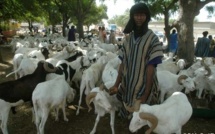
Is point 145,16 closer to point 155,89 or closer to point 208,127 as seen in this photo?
point 155,89

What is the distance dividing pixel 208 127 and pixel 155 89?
8.89ft

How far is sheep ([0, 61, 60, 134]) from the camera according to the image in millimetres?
4445

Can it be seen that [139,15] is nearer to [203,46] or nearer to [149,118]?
[149,118]

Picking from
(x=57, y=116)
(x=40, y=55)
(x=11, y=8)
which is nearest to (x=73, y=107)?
(x=57, y=116)

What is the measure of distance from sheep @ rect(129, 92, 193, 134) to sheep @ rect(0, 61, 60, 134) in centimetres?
251

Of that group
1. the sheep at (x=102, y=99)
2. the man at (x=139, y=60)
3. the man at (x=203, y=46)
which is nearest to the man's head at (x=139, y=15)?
the man at (x=139, y=60)

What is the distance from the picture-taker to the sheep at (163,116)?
3.01m

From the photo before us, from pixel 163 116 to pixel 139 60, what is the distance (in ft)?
2.89

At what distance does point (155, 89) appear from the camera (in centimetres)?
325

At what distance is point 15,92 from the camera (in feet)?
15.1

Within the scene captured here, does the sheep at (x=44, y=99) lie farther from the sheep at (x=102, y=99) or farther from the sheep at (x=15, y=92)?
the sheep at (x=102, y=99)

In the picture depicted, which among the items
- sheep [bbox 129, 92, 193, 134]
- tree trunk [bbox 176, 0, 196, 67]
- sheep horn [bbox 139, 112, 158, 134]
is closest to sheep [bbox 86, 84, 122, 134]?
sheep [bbox 129, 92, 193, 134]

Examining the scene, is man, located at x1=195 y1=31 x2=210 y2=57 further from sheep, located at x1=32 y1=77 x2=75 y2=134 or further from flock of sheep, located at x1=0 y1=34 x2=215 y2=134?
sheep, located at x1=32 y1=77 x2=75 y2=134

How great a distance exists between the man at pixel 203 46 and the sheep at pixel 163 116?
815 centimetres
